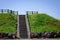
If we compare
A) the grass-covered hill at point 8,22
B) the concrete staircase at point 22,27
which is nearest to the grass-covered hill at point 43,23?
the concrete staircase at point 22,27

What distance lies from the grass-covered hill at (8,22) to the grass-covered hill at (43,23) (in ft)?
10.7

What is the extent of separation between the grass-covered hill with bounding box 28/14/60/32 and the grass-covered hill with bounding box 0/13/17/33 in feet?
10.7

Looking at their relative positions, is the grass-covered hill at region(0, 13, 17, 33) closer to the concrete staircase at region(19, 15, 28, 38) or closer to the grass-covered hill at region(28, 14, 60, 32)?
the concrete staircase at region(19, 15, 28, 38)

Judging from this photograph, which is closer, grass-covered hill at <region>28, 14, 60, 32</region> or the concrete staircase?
the concrete staircase

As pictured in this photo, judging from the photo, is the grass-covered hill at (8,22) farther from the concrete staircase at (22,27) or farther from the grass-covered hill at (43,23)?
the grass-covered hill at (43,23)

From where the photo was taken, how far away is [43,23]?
4569cm

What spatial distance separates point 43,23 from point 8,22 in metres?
6.71

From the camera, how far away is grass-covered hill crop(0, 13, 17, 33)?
41688mm

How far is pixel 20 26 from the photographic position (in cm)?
4441

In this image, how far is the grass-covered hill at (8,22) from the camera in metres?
41.7

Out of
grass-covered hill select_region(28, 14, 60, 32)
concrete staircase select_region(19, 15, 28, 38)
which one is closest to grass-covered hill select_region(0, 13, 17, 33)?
concrete staircase select_region(19, 15, 28, 38)

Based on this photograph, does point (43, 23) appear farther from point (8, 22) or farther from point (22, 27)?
point (8, 22)

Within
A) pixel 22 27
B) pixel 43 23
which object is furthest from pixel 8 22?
pixel 43 23

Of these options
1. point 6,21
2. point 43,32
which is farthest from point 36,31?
point 6,21
